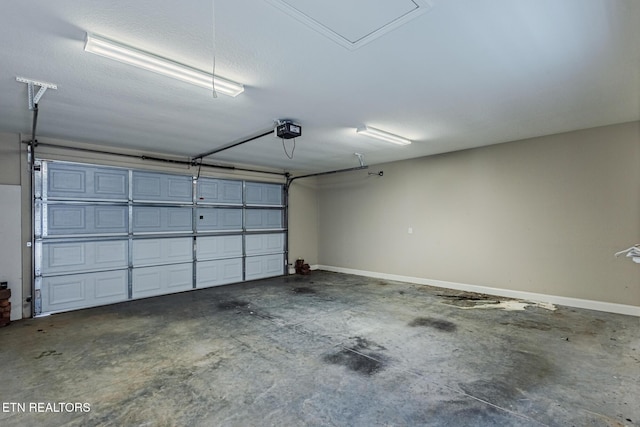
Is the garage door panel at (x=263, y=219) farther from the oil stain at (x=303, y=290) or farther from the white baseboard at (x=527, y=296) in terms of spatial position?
the white baseboard at (x=527, y=296)

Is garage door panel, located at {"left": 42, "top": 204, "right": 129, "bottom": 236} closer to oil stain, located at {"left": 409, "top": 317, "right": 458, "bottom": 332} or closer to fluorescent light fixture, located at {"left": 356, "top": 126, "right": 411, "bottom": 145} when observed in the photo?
fluorescent light fixture, located at {"left": 356, "top": 126, "right": 411, "bottom": 145}

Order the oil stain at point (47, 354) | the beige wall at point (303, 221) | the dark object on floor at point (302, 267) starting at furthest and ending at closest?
1. the beige wall at point (303, 221)
2. the dark object on floor at point (302, 267)
3. the oil stain at point (47, 354)

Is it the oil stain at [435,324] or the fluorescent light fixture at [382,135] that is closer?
the oil stain at [435,324]

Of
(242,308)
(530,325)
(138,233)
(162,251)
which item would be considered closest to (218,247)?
(162,251)

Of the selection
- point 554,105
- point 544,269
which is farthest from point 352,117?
point 544,269

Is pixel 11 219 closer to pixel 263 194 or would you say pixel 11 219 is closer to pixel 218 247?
pixel 218 247

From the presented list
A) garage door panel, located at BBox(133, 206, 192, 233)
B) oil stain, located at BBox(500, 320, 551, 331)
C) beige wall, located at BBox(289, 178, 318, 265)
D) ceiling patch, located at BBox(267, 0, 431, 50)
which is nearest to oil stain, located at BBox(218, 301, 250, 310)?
garage door panel, located at BBox(133, 206, 192, 233)

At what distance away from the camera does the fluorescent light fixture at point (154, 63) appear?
87.0 inches

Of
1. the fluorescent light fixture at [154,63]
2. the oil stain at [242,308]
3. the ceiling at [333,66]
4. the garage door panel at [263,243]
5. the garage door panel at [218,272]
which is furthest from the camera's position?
the garage door panel at [263,243]

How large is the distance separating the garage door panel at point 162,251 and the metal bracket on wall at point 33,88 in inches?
119

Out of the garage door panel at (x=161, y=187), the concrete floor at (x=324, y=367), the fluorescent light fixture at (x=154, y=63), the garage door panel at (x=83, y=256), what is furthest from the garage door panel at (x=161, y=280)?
the fluorescent light fixture at (x=154, y=63)

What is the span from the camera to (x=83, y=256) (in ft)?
17.0

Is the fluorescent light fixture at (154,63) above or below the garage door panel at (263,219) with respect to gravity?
above

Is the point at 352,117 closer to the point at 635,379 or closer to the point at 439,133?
the point at 439,133
